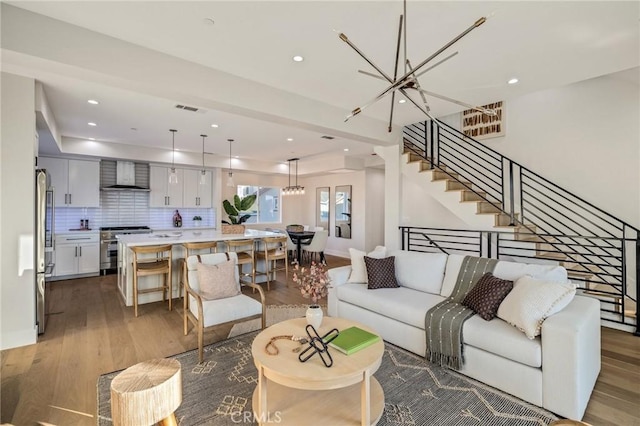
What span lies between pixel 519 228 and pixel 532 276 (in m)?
1.97

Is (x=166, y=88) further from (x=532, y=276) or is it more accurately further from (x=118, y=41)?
(x=532, y=276)

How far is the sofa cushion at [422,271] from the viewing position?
135 inches

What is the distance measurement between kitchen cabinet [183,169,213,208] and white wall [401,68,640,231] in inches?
273

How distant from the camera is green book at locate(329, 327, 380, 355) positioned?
2078mm

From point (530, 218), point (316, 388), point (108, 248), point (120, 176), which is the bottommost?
point (316, 388)

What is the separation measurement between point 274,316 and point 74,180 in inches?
217

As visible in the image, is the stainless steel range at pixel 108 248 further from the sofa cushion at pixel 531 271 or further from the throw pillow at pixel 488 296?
the sofa cushion at pixel 531 271

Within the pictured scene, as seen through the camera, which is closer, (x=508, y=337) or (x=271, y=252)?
(x=508, y=337)

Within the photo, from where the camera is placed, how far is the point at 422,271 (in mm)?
3529

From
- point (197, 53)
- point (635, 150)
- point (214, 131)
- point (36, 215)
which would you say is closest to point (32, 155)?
point (36, 215)

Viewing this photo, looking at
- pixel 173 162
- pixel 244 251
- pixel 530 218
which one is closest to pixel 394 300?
pixel 244 251

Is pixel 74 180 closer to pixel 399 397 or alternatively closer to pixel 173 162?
pixel 173 162

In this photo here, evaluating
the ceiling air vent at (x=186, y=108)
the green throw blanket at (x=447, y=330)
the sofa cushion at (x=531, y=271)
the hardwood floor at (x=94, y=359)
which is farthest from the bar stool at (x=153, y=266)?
the sofa cushion at (x=531, y=271)

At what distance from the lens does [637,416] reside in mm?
2090
